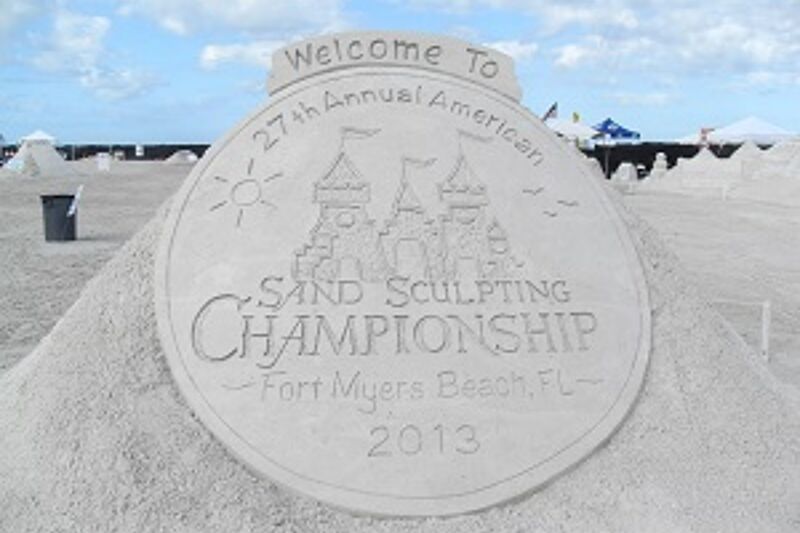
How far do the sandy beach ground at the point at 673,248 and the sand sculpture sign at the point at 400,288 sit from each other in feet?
8.19

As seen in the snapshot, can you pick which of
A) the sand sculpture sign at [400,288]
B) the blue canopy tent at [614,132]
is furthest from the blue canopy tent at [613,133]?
the sand sculpture sign at [400,288]

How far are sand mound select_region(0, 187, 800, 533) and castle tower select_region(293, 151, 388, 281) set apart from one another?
0.67 metres

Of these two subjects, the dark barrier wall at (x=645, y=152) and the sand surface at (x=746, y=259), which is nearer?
the sand surface at (x=746, y=259)

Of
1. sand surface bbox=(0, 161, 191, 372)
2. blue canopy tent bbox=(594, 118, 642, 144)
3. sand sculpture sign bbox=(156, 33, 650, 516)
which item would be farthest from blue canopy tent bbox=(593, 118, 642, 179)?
sand sculpture sign bbox=(156, 33, 650, 516)

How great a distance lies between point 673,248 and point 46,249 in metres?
7.78

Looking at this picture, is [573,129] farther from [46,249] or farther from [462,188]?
[462,188]

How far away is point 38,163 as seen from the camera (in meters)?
30.7

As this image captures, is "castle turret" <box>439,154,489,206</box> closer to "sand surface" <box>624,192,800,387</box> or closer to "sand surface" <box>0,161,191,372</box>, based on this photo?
"sand surface" <box>624,192,800,387</box>

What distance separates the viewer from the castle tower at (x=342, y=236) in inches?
163

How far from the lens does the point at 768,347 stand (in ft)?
22.9

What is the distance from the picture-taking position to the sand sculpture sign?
3.79 m

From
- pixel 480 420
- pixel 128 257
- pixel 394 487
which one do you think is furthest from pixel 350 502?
pixel 128 257

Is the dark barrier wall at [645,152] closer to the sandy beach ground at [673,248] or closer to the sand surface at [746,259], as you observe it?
the sandy beach ground at [673,248]

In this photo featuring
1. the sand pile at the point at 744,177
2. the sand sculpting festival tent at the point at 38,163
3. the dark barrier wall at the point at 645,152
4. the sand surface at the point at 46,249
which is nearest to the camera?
the sand surface at the point at 46,249
